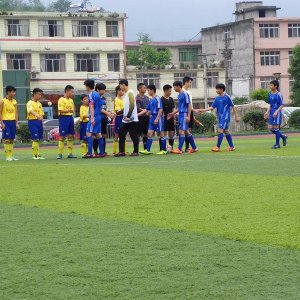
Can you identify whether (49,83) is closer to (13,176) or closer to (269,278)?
(13,176)

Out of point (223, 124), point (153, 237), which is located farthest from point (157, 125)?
point (153, 237)

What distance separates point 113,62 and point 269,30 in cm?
1844

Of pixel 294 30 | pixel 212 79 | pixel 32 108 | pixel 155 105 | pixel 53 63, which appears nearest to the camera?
pixel 32 108

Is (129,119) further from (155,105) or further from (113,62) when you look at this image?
(113,62)

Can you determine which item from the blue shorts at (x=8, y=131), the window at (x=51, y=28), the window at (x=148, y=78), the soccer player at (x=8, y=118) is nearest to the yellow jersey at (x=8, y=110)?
the soccer player at (x=8, y=118)

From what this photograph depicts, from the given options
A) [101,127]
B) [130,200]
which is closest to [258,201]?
[130,200]

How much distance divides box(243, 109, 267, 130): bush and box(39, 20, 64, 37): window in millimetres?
32731

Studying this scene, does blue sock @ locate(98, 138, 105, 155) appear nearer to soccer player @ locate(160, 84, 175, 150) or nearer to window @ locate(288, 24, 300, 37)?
soccer player @ locate(160, 84, 175, 150)

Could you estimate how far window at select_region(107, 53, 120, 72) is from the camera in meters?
81.5

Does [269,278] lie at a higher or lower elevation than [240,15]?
lower

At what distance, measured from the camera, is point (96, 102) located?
2281 centimetres

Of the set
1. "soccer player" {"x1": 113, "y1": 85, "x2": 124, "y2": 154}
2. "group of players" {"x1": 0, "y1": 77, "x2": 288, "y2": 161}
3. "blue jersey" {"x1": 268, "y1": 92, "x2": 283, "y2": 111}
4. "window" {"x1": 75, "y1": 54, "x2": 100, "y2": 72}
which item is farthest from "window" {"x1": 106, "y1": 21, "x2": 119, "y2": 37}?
"soccer player" {"x1": 113, "y1": 85, "x2": 124, "y2": 154}

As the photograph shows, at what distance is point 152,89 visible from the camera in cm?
2428

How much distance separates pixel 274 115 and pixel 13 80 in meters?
44.7
